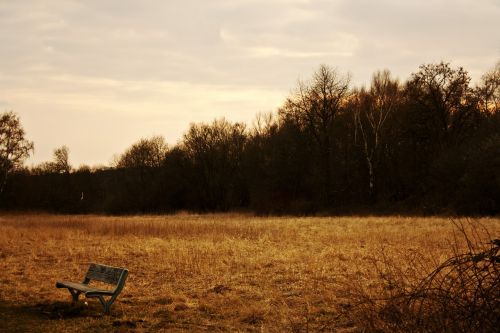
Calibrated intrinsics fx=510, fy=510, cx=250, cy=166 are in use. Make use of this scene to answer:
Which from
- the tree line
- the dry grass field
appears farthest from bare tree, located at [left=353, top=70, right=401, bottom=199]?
the dry grass field

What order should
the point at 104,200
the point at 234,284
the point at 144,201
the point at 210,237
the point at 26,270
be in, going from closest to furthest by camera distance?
the point at 234,284 → the point at 26,270 → the point at 210,237 → the point at 144,201 → the point at 104,200

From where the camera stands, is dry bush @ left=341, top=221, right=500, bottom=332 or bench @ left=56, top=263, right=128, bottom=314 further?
bench @ left=56, top=263, right=128, bottom=314

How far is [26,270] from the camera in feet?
45.0

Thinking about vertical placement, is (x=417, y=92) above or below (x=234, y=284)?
above

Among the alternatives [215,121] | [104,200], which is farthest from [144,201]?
[215,121]

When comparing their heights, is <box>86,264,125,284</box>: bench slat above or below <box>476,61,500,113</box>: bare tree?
below

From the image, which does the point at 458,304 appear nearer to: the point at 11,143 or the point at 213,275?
the point at 213,275

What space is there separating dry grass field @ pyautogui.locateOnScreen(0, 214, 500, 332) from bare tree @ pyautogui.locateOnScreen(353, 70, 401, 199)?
22.5 m

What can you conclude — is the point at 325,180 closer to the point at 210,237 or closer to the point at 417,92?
Result: the point at 417,92

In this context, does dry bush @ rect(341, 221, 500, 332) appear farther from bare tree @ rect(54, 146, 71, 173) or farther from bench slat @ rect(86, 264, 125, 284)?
bare tree @ rect(54, 146, 71, 173)

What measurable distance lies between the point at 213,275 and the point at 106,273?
394 centimetres

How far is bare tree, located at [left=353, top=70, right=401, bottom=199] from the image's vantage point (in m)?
45.5

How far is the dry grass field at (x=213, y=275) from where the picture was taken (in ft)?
26.7

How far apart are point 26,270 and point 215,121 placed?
5400 cm
